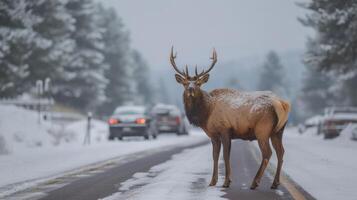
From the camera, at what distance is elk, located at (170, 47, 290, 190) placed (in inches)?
383

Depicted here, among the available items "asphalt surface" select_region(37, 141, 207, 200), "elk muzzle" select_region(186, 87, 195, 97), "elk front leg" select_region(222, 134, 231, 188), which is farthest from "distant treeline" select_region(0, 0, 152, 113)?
"elk front leg" select_region(222, 134, 231, 188)

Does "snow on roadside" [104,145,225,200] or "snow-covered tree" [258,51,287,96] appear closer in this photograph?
"snow on roadside" [104,145,225,200]

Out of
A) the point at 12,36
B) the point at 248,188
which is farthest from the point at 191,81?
the point at 12,36

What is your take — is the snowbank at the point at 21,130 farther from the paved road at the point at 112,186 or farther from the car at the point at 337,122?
the car at the point at 337,122

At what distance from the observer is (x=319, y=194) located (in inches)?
364

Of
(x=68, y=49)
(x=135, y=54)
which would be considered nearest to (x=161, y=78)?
(x=135, y=54)

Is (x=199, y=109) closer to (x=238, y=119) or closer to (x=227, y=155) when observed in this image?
(x=238, y=119)

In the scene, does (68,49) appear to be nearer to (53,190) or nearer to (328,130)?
(328,130)

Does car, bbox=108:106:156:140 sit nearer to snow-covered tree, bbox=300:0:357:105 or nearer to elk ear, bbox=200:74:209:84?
snow-covered tree, bbox=300:0:357:105

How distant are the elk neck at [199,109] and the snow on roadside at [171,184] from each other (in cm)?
99

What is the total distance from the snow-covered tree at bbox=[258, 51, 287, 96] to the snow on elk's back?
109629 millimetres

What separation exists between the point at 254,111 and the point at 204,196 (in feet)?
5.59

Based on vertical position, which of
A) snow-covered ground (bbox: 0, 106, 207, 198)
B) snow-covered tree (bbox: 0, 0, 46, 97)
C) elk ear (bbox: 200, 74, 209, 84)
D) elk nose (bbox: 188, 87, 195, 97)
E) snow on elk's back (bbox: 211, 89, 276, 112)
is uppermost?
snow-covered tree (bbox: 0, 0, 46, 97)

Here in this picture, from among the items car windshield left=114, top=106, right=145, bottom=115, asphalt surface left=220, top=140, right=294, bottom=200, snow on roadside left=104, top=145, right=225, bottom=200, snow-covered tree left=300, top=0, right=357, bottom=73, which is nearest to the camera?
snow on roadside left=104, top=145, right=225, bottom=200
